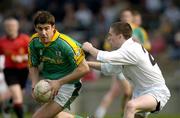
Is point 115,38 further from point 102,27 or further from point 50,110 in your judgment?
point 102,27

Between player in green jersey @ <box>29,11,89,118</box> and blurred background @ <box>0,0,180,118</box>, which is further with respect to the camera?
blurred background @ <box>0,0,180,118</box>

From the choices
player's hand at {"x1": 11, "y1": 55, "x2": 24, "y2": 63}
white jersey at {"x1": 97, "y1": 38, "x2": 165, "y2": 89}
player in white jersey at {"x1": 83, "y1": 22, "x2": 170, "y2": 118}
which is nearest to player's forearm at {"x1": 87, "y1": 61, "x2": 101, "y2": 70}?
player in white jersey at {"x1": 83, "y1": 22, "x2": 170, "y2": 118}

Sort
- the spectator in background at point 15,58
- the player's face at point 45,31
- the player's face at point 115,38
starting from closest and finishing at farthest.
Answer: the player's face at point 45,31 → the player's face at point 115,38 → the spectator in background at point 15,58

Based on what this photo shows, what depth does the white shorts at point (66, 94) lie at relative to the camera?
37.2 ft

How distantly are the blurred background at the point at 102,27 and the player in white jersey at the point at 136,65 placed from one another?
8.30 m

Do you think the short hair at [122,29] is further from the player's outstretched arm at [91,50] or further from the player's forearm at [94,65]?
the player's forearm at [94,65]

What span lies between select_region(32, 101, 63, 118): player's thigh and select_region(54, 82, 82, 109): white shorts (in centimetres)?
7

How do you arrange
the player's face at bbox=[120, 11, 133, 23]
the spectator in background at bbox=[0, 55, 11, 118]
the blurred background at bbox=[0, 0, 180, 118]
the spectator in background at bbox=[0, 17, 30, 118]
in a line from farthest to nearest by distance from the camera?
1. the blurred background at bbox=[0, 0, 180, 118]
2. the spectator in background at bbox=[0, 55, 11, 118]
3. the player's face at bbox=[120, 11, 133, 23]
4. the spectator in background at bbox=[0, 17, 30, 118]

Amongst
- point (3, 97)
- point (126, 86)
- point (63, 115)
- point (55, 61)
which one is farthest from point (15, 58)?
point (55, 61)

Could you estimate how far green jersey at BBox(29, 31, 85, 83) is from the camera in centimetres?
1117

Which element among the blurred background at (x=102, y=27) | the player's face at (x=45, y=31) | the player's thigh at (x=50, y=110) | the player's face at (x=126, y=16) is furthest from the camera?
the blurred background at (x=102, y=27)

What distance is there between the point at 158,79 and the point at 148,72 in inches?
7.6

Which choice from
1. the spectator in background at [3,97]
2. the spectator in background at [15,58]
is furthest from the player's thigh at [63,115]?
the spectator in background at [3,97]

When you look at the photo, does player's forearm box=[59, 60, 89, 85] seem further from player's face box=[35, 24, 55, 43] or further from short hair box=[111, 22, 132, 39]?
short hair box=[111, 22, 132, 39]
